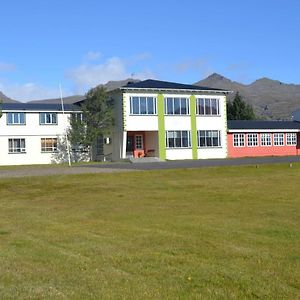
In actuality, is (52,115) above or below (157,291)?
above

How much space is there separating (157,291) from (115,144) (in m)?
43.9

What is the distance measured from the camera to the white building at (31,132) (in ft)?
156

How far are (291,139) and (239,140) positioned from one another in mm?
6750

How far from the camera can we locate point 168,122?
164 feet

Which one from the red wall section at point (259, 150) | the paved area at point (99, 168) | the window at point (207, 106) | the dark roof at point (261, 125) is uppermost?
the window at point (207, 106)

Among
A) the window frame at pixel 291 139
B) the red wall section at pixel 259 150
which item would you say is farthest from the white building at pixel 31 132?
the window frame at pixel 291 139

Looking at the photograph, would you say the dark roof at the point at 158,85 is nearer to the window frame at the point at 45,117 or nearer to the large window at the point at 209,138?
the large window at the point at 209,138

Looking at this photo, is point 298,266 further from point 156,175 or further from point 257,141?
point 257,141

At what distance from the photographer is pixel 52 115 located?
49.2 metres

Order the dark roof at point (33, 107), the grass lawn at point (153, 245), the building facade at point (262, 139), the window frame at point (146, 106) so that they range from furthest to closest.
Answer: the building facade at point (262, 139) → the window frame at point (146, 106) → the dark roof at point (33, 107) → the grass lawn at point (153, 245)

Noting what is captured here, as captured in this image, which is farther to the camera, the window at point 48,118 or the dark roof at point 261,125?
the dark roof at point 261,125

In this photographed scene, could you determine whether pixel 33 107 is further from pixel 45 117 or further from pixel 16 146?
pixel 16 146

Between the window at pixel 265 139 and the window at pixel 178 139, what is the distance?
9.07 metres

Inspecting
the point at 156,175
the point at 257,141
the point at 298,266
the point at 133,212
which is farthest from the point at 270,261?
the point at 257,141
